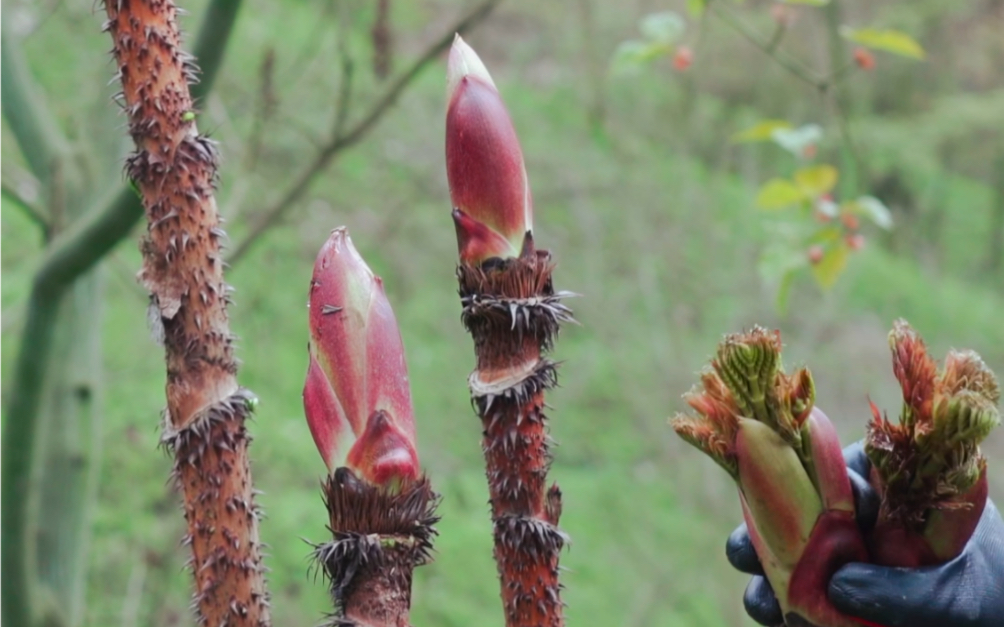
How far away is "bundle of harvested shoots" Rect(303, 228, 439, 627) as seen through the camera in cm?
63

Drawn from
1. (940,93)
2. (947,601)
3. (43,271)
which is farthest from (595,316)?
(947,601)

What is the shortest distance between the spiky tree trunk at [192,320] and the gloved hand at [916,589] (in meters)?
0.46

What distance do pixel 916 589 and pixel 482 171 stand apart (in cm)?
50

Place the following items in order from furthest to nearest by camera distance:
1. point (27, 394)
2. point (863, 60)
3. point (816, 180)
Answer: point (863, 60), point (816, 180), point (27, 394)

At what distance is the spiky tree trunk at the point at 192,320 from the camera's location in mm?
754

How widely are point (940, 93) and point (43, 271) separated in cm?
772

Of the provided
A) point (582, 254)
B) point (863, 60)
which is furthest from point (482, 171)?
point (582, 254)

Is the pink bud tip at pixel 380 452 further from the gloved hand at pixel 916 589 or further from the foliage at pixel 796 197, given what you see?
the foliage at pixel 796 197

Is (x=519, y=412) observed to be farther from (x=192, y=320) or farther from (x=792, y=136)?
(x=792, y=136)

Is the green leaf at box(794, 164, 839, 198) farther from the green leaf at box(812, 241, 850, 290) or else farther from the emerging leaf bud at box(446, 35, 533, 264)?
the emerging leaf bud at box(446, 35, 533, 264)

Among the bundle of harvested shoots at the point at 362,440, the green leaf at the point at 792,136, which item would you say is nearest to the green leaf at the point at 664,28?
the green leaf at the point at 792,136

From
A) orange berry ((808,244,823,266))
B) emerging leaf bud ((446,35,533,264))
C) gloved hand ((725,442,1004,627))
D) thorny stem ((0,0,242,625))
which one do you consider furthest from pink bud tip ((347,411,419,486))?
orange berry ((808,244,823,266))

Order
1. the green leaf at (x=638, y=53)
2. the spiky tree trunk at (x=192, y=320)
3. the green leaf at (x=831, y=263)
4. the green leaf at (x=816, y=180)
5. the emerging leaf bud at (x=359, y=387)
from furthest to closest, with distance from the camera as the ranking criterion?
the green leaf at (x=816, y=180) < the green leaf at (x=831, y=263) < the green leaf at (x=638, y=53) < the spiky tree trunk at (x=192, y=320) < the emerging leaf bud at (x=359, y=387)

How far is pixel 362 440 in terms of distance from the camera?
635 mm
